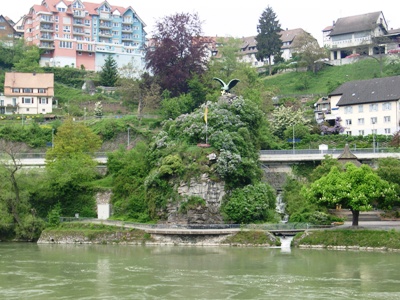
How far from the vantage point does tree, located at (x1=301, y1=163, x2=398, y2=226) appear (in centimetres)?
5306

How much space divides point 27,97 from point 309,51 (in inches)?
1568

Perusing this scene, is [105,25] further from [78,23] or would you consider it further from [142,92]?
[142,92]

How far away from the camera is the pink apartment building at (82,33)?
111 meters

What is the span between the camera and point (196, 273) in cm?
4250

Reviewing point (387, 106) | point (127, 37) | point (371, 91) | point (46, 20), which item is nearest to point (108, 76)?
point (46, 20)

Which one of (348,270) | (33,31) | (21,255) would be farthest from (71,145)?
(33,31)

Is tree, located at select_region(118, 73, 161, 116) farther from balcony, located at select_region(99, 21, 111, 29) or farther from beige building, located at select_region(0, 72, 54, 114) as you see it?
balcony, located at select_region(99, 21, 111, 29)

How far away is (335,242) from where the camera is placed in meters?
53.0

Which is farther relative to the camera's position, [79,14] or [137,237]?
[79,14]

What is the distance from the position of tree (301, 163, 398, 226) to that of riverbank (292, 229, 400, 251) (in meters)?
1.78

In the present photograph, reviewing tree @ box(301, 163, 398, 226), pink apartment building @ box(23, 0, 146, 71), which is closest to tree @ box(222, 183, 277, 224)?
tree @ box(301, 163, 398, 226)

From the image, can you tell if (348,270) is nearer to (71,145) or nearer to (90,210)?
(90,210)

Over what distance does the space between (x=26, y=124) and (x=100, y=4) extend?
40.8m

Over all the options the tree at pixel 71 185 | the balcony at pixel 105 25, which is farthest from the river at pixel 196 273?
the balcony at pixel 105 25
